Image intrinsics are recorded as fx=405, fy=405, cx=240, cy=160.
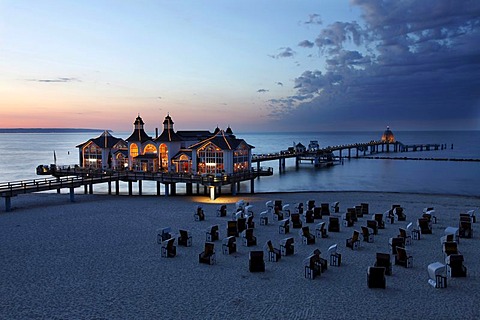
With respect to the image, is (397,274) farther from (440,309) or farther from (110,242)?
(110,242)

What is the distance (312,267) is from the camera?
516 inches

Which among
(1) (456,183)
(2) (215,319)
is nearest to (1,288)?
(2) (215,319)

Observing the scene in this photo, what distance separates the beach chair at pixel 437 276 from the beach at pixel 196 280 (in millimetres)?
232

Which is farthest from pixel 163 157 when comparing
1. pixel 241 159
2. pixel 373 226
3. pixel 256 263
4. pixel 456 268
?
pixel 456 268

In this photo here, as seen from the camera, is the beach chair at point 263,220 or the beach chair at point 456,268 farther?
the beach chair at point 263,220

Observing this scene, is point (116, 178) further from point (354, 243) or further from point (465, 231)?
point (465, 231)

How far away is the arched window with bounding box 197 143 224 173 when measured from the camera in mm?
34219

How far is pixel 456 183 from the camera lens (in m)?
49.7

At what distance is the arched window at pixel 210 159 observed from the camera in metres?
34.2

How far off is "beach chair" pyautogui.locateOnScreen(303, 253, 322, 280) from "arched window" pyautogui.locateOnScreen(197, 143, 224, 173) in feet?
70.1

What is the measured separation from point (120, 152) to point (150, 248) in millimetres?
24298

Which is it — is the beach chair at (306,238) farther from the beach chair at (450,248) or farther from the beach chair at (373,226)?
the beach chair at (450,248)

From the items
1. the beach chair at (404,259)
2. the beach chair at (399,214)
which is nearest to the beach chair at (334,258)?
the beach chair at (404,259)

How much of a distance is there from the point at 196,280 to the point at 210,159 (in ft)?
71.6
